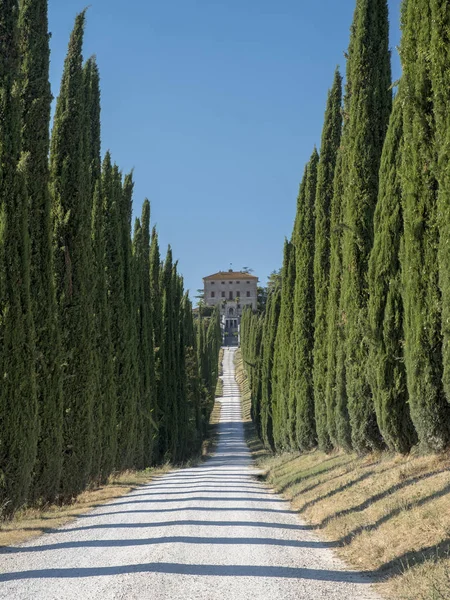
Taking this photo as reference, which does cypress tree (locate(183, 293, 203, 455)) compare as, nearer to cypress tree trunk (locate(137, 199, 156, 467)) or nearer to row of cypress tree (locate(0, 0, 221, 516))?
cypress tree trunk (locate(137, 199, 156, 467))

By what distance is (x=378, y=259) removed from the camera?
11781mm

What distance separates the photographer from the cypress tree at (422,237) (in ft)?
28.8

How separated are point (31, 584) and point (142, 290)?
21.3 metres

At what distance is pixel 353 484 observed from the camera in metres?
11.0

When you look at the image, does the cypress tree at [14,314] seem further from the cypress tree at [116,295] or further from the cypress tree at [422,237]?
the cypress tree at [116,295]

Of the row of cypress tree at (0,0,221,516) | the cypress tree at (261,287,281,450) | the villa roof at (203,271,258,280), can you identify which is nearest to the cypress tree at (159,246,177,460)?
the row of cypress tree at (0,0,221,516)

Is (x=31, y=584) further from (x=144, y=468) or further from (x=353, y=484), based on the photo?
(x=144, y=468)

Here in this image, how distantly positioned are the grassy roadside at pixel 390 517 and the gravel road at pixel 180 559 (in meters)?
0.27

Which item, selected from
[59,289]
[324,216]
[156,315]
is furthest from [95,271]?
[156,315]

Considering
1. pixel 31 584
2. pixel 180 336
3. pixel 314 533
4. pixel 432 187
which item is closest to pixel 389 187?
pixel 432 187

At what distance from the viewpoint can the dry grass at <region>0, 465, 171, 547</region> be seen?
830cm

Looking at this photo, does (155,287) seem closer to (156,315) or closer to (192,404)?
(156,315)

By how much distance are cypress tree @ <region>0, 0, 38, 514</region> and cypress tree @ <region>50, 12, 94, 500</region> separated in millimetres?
3616

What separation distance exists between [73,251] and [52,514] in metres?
5.52
